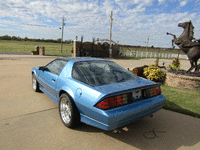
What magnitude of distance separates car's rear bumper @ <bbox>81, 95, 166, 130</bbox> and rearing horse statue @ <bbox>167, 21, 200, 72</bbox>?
4907 millimetres

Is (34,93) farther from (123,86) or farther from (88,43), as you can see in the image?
(88,43)

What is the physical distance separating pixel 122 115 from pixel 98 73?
1118 millimetres

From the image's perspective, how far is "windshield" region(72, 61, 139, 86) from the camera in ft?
9.51

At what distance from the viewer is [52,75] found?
12.3 ft

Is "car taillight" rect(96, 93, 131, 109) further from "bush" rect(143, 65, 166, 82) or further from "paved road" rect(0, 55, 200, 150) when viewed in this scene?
"bush" rect(143, 65, 166, 82)

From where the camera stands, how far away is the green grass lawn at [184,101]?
3990 mm

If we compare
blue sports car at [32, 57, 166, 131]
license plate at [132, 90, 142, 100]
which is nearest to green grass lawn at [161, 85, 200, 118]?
blue sports car at [32, 57, 166, 131]

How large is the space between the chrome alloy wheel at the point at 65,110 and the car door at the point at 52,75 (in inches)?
21.7

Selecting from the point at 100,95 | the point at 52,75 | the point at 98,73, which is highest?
the point at 98,73

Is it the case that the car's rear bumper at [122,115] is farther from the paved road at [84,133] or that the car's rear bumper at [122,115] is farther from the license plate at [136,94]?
the paved road at [84,133]

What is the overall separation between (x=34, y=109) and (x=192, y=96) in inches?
195

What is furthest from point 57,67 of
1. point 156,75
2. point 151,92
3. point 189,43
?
point 189,43

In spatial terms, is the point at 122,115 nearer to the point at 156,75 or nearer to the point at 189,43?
the point at 156,75

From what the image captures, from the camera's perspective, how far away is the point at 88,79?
9.44 feet
